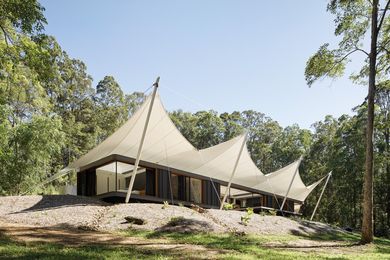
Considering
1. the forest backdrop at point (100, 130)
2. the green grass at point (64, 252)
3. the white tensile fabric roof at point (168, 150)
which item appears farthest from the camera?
the white tensile fabric roof at point (168, 150)

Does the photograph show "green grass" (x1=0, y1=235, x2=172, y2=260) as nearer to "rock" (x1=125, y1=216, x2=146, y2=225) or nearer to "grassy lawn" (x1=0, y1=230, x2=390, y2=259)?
"grassy lawn" (x1=0, y1=230, x2=390, y2=259)

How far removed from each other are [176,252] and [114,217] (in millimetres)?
4292

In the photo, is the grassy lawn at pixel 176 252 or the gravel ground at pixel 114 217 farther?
the gravel ground at pixel 114 217

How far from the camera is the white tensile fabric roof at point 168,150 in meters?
14.3

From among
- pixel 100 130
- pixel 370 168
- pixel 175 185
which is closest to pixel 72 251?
pixel 370 168

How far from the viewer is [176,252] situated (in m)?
7.55

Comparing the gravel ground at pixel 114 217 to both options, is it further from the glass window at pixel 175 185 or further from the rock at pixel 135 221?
the glass window at pixel 175 185

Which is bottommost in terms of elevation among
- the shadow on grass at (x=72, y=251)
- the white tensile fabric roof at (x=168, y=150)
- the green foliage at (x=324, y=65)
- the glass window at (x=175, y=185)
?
the shadow on grass at (x=72, y=251)

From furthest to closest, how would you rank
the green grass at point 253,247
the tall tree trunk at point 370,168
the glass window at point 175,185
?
1. the glass window at point 175,185
2. the tall tree trunk at point 370,168
3. the green grass at point 253,247

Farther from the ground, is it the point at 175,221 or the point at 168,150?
the point at 168,150

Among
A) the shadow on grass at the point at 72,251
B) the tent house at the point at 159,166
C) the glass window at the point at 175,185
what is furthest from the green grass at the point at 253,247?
the glass window at the point at 175,185

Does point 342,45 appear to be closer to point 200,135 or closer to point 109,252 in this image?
point 109,252

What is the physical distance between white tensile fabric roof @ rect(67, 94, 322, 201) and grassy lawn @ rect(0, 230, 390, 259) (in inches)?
201

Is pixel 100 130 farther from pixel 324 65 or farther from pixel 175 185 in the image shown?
pixel 324 65
